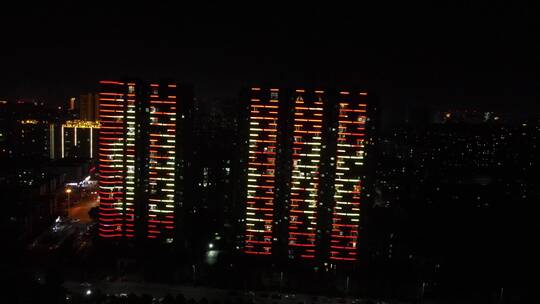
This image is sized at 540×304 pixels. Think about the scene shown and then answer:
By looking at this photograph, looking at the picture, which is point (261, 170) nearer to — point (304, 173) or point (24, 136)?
point (304, 173)

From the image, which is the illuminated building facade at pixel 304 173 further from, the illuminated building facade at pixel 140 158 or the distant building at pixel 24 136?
the distant building at pixel 24 136

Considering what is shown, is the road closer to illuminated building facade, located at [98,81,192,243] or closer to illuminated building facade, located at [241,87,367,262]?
illuminated building facade, located at [98,81,192,243]

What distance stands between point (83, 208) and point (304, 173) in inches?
370

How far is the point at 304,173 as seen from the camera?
1104cm

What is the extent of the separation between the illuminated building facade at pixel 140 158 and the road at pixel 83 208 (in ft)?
11.4

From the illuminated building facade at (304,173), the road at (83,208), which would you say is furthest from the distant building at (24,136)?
the illuminated building facade at (304,173)

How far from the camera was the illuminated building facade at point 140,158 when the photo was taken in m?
11.4

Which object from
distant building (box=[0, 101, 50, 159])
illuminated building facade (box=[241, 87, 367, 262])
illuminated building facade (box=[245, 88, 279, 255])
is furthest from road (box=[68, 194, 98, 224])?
distant building (box=[0, 101, 50, 159])

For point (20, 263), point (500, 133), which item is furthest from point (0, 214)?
point (500, 133)

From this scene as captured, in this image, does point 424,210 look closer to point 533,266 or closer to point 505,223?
point 505,223

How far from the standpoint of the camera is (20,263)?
33.4ft

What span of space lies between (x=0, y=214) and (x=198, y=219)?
5795 mm

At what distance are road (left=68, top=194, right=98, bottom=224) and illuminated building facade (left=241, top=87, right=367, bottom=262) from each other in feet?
22.3

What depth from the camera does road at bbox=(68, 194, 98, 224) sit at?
48.1 feet
